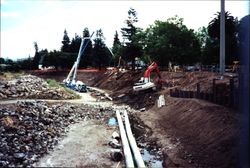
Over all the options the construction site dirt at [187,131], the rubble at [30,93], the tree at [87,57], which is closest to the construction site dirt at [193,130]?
the construction site dirt at [187,131]

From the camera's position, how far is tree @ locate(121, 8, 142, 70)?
65188 mm

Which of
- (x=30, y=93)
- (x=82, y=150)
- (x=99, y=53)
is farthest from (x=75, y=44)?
(x=82, y=150)

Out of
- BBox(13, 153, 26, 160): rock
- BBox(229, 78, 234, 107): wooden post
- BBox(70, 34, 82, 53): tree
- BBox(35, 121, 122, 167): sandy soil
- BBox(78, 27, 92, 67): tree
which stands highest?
BBox(70, 34, 82, 53): tree

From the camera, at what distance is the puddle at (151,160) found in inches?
602

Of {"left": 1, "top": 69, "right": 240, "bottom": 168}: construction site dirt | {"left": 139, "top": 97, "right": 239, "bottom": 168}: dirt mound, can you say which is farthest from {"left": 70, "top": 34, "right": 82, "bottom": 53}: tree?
{"left": 139, "top": 97, "right": 239, "bottom": 168}: dirt mound

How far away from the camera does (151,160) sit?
15.9 meters

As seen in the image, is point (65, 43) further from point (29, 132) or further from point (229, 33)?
point (29, 132)

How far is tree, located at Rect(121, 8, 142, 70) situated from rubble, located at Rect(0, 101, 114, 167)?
3917 centimetres

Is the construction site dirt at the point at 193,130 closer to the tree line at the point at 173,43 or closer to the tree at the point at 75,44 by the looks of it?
the tree line at the point at 173,43

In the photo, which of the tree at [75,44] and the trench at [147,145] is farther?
the tree at [75,44]

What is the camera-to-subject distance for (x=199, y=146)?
52.5 ft

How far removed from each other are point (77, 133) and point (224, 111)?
825 cm

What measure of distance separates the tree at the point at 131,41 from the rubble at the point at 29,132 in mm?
39171

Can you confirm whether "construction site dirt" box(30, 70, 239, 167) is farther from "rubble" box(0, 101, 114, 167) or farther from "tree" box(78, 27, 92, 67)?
"tree" box(78, 27, 92, 67)
